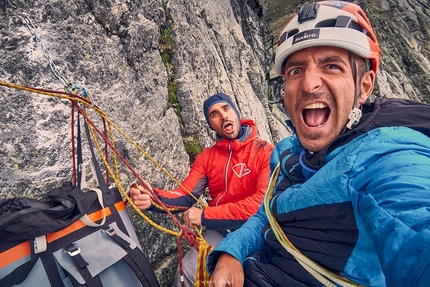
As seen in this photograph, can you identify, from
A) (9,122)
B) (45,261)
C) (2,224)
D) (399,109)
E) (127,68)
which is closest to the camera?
(399,109)

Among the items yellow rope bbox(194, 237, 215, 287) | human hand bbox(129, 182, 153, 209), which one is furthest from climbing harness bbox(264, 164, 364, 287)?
human hand bbox(129, 182, 153, 209)

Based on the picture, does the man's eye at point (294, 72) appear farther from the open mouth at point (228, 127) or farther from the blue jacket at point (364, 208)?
the open mouth at point (228, 127)

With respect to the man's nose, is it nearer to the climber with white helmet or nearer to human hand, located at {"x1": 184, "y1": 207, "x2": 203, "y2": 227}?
the climber with white helmet

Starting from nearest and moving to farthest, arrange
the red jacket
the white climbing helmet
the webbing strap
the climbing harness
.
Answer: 1. the climbing harness
2. the white climbing helmet
3. the webbing strap
4. the red jacket

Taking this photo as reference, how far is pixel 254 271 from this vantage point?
6.61 feet

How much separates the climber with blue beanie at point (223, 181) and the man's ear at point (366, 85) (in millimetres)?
2015

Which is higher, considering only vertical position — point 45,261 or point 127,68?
point 127,68

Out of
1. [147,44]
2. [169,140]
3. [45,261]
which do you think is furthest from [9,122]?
[147,44]

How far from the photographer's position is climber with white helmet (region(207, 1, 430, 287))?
3.80ft

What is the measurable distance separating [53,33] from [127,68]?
44.5 inches

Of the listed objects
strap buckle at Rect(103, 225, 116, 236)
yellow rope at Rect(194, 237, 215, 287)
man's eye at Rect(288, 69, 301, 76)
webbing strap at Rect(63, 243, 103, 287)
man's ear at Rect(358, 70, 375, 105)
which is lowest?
yellow rope at Rect(194, 237, 215, 287)

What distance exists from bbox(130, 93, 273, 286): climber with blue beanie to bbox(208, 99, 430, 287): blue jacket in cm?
136

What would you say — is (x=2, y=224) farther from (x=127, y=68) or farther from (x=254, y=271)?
(x=127, y=68)

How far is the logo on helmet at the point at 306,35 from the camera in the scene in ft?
6.23
